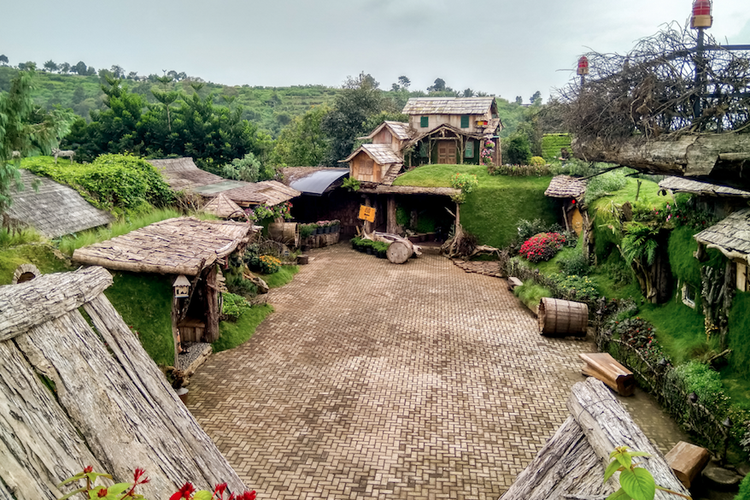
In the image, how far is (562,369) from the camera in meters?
11.4

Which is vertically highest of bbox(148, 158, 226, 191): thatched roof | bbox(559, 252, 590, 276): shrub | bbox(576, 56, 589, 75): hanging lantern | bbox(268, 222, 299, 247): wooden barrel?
bbox(576, 56, 589, 75): hanging lantern

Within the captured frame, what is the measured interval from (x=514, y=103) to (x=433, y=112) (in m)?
54.6

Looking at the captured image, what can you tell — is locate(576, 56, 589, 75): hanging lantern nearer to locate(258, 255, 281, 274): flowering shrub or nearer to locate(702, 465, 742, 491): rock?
locate(702, 465, 742, 491): rock

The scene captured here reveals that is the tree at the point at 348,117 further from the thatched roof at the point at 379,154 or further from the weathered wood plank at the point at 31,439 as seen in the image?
the weathered wood plank at the point at 31,439

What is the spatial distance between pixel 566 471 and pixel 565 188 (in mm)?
17487

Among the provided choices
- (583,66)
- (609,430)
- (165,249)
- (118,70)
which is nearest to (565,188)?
(583,66)

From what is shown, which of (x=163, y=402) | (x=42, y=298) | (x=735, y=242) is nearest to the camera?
(x=42, y=298)

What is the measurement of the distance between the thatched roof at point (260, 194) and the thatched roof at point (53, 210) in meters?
6.55

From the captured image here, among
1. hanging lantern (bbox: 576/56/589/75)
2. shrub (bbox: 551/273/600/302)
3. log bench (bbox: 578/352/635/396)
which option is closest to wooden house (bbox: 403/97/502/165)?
shrub (bbox: 551/273/600/302)

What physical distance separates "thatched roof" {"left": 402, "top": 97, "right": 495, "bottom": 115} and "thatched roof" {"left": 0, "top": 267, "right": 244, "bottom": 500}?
26557mm

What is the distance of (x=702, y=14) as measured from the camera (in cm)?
574

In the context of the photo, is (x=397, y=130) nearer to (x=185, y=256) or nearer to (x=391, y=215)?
(x=391, y=215)

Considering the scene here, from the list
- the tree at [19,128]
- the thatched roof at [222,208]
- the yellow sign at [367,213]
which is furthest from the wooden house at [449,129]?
the tree at [19,128]

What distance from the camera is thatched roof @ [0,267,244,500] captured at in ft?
7.90
